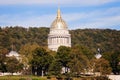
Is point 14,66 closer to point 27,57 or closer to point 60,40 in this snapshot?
point 27,57

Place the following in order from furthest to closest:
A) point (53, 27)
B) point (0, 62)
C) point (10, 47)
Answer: point (10, 47), point (53, 27), point (0, 62)

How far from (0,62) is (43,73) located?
13.3m

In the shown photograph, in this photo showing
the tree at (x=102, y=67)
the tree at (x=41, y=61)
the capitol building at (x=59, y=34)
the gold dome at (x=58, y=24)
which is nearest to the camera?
the tree at (x=102, y=67)

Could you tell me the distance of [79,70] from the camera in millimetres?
103375

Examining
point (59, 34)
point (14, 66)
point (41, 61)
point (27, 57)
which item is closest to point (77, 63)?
point (41, 61)

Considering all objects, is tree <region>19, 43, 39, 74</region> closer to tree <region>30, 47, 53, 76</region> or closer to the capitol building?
tree <region>30, 47, 53, 76</region>

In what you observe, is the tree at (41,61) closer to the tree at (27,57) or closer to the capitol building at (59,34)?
the tree at (27,57)

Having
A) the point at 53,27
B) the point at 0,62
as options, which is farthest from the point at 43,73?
the point at 53,27

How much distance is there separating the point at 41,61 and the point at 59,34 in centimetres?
4188

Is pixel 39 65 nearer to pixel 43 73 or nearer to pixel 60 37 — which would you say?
pixel 43 73

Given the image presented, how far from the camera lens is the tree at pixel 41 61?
4345 inches

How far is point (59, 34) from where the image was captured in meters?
151

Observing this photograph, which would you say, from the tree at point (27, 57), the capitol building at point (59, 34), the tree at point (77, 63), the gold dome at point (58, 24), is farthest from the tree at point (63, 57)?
the capitol building at point (59, 34)

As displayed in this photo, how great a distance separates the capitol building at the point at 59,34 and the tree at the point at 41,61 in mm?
35723
